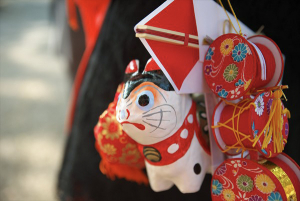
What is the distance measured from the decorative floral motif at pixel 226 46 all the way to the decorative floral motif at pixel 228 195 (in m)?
0.13

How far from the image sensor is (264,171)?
0.28 meters

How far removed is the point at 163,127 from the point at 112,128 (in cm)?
8

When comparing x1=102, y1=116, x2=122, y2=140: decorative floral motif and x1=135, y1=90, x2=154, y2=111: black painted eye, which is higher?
x1=135, y1=90, x2=154, y2=111: black painted eye

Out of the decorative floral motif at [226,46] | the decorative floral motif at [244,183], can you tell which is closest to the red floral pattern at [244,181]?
the decorative floral motif at [244,183]

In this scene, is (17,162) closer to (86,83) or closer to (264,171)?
(86,83)

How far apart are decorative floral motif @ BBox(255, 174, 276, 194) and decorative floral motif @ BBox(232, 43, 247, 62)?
110mm

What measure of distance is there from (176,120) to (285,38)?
0.18m

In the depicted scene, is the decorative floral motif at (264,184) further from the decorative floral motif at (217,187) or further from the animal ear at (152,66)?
the animal ear at (152,66)

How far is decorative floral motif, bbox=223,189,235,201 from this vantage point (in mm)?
303

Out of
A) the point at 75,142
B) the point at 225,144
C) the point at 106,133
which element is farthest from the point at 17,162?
the point at 225,144

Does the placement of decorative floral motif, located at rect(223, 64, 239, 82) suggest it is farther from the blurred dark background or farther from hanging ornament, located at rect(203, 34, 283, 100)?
the blurred dark background

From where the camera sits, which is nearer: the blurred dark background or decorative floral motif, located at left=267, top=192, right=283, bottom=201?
decorative floral motif, located at left=267, top=192, right=283, bottom=201

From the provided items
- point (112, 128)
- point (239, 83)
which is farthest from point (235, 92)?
point (112, 128)

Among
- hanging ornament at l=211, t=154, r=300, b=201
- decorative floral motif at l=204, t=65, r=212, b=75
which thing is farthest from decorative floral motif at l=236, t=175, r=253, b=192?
decorative floral motif at l=204, t=65, r=212, b=75
